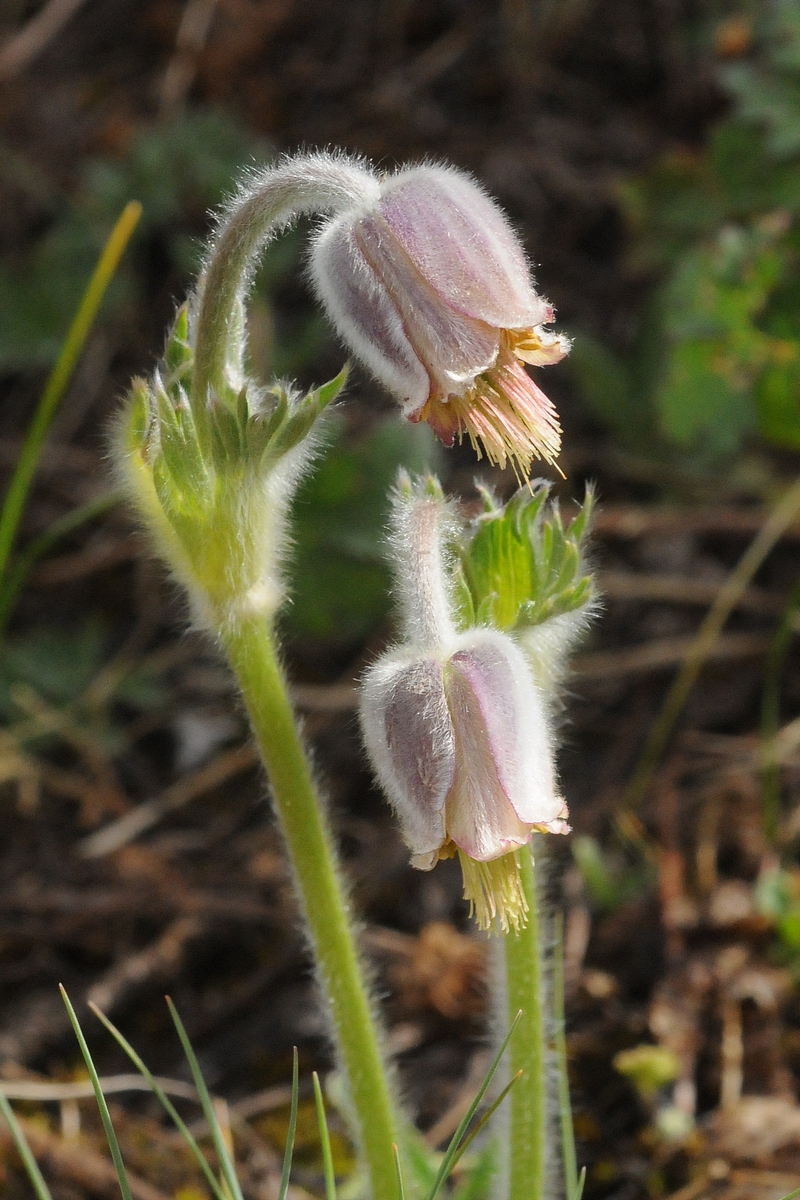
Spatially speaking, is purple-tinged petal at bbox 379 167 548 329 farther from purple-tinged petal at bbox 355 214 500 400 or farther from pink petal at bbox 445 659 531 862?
pink petal at bbox 445 659 531 862

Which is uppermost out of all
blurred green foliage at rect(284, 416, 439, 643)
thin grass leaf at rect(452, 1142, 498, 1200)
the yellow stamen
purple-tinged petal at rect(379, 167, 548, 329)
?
blurred green foliage at rect(284, 416, 439, 643)

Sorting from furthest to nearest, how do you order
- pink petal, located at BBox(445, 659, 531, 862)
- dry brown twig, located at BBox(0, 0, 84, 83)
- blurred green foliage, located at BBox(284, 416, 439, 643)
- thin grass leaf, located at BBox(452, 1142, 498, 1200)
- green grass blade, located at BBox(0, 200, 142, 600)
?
dry brown twig, located at BBox(0, 0, 84, 83) → blurred green foliage, located at BBox(284, 416, 439, 643) → green grass blade, located at BBox(0, 200, 142, 600) → thin grass leaf, located at BBox(452, 1142, 498, 1200) → pink petal, located at BBox(445, 659, 531, 862)

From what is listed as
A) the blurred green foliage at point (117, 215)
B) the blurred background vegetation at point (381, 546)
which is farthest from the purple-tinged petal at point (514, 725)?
the blurred green foliage at point (117, 215)

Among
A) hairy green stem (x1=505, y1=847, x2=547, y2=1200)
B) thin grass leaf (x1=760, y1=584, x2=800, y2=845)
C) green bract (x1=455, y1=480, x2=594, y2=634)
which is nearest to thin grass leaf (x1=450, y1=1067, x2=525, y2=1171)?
hairy green stem (x1=505, y1=847, x2=547, y2=1200)

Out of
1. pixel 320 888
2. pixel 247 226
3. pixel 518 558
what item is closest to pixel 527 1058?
pixel 320 888

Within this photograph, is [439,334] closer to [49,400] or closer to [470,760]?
[470,760]

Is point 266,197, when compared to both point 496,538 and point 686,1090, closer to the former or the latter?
point 496,538

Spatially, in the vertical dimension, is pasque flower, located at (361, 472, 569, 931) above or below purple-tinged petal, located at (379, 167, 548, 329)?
below
